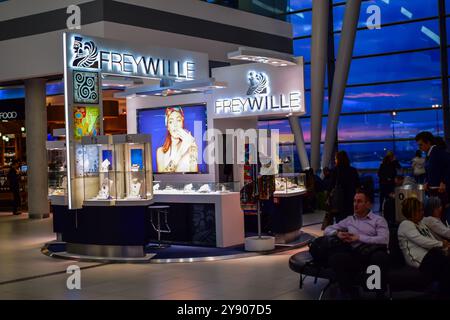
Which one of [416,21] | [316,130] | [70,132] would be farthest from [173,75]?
[416,21]

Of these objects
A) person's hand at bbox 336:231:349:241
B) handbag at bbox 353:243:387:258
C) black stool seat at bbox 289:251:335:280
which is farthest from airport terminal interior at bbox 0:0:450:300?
handbag at bbox 353:243:387:258

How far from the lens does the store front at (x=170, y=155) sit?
974 centimetres

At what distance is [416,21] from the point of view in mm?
18656

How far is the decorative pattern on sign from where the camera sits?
994 centimetres

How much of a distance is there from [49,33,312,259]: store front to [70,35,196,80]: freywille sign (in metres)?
0.02

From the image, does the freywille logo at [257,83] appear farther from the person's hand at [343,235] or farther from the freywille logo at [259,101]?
the person's hand at [343,235]

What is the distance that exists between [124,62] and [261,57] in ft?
7.67

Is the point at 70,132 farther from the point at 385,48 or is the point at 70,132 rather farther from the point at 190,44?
the point at 385,48

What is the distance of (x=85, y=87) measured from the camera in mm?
10109

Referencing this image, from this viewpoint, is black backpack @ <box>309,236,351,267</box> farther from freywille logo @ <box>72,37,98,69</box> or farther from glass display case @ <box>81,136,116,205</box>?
freywille logo @ <box>72,37,98,69</box>

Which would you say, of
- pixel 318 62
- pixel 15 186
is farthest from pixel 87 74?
pixel 15 186

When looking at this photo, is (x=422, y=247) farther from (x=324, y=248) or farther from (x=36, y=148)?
(x=36, y=148)

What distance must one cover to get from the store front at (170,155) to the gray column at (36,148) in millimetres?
3402

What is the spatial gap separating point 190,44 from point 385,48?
8723 mm
